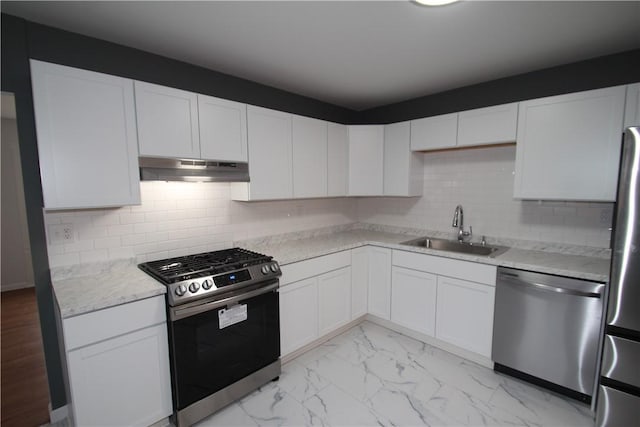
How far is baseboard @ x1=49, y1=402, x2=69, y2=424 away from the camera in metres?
1.98

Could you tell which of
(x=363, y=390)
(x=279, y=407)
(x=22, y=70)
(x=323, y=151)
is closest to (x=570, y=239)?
(x=363, y=390)

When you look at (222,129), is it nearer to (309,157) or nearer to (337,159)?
(309,157)

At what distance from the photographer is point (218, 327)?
1974mm


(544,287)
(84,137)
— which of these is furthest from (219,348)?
(544,287)

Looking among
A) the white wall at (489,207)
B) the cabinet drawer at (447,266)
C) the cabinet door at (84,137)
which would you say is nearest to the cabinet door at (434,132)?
the white wall at (489,207)

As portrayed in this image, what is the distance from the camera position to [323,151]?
317 centimetres

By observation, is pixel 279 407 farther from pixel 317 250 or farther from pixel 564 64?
pixel 564 64

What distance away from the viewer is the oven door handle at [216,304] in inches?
70.0

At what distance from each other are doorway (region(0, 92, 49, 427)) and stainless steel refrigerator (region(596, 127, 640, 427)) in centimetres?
360

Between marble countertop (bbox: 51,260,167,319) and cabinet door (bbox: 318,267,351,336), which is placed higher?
marble countertop (bbox: 51,260,167,319)

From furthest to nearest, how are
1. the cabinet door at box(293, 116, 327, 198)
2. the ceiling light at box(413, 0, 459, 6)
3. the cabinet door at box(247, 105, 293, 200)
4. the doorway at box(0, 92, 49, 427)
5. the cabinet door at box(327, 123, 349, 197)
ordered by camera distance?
the cabinet door at box(327, 123, 349, 197)
the cabinet door at box(293, 116, 327, 198)
the cabinet door at box(247, 105, 293, 200)
the doorway at box(0, 92, 49, 427)
the ceiling light at box(413, 0, 459, 6)

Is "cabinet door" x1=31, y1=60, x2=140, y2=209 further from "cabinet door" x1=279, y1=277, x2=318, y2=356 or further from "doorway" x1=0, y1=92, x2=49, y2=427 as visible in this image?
"cabinet door" x1=279, y1=277, x2=318, y2=356

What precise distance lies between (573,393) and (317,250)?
217cm

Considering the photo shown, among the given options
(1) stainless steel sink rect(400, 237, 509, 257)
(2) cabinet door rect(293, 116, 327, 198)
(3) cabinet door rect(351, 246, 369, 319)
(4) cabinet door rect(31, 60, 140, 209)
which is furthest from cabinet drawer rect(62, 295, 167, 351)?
(1) stainless steel sink rect(400, 237, 509, 257)
